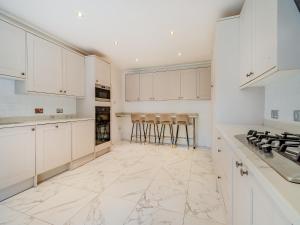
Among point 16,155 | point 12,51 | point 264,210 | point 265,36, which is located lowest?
point 16,155

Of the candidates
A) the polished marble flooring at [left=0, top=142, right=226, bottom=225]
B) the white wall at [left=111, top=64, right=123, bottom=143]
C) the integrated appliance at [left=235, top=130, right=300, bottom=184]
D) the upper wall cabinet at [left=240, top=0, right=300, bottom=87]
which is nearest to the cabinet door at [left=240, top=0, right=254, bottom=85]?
the upper wall cabinet at [left=240, top=0, right=300, bottom=87]

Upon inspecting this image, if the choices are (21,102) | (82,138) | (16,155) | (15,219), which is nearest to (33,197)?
(15,219)

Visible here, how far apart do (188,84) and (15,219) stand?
4133mm

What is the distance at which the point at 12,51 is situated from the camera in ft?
6.89

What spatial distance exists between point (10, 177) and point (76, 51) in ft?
8.37

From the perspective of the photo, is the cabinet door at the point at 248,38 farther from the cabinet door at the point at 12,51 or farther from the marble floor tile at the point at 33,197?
the cabinet door at the point at 12,51

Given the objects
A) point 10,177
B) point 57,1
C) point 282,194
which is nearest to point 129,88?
point 57,1

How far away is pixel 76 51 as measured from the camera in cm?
335

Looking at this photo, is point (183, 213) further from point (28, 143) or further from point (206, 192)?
point (28, 143)

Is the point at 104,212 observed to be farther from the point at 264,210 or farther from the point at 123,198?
the point at 264,210

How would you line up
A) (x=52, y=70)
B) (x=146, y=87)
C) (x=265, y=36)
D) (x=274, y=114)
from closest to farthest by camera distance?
(x=265, y=36)
(x=274, y=114)
(x=52, y=70)
(x=146, y=87)

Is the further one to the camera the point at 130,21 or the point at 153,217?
the point at 130,21

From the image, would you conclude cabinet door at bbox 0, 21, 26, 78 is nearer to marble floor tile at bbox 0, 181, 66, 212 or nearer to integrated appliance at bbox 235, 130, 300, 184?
marble floor tile at bbox 0, 181, 66, 212

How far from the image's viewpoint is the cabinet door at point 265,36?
107 centimetres
